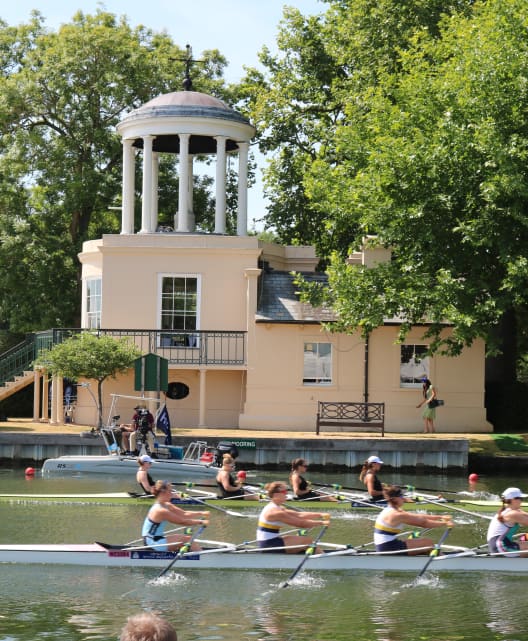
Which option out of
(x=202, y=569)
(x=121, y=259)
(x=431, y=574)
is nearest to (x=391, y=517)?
(x=431, y=574)

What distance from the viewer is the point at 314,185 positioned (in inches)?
1341

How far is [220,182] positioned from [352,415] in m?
9.62

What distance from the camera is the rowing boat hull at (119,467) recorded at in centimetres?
2769

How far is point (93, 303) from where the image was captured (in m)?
38.7

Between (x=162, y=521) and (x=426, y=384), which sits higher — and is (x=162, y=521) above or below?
below

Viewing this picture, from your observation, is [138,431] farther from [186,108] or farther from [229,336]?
[186,108]

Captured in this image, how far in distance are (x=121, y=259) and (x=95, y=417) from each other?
5.57 meters

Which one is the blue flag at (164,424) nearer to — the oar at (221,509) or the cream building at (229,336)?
the cream building at (229,336)

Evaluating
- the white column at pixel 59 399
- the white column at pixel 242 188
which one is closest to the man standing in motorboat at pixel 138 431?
the white column at pixel 59 399

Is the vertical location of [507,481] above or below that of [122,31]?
below

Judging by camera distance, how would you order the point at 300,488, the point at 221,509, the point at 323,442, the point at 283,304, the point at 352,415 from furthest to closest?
1. the point at 283,304
2. the point at 352,415
3. the point at 323,442
4. the point at 300,488
5. the point at 221,509

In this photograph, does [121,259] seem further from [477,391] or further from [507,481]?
[507,481]

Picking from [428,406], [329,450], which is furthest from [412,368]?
[329,450]

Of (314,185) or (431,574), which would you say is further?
(314,185)
